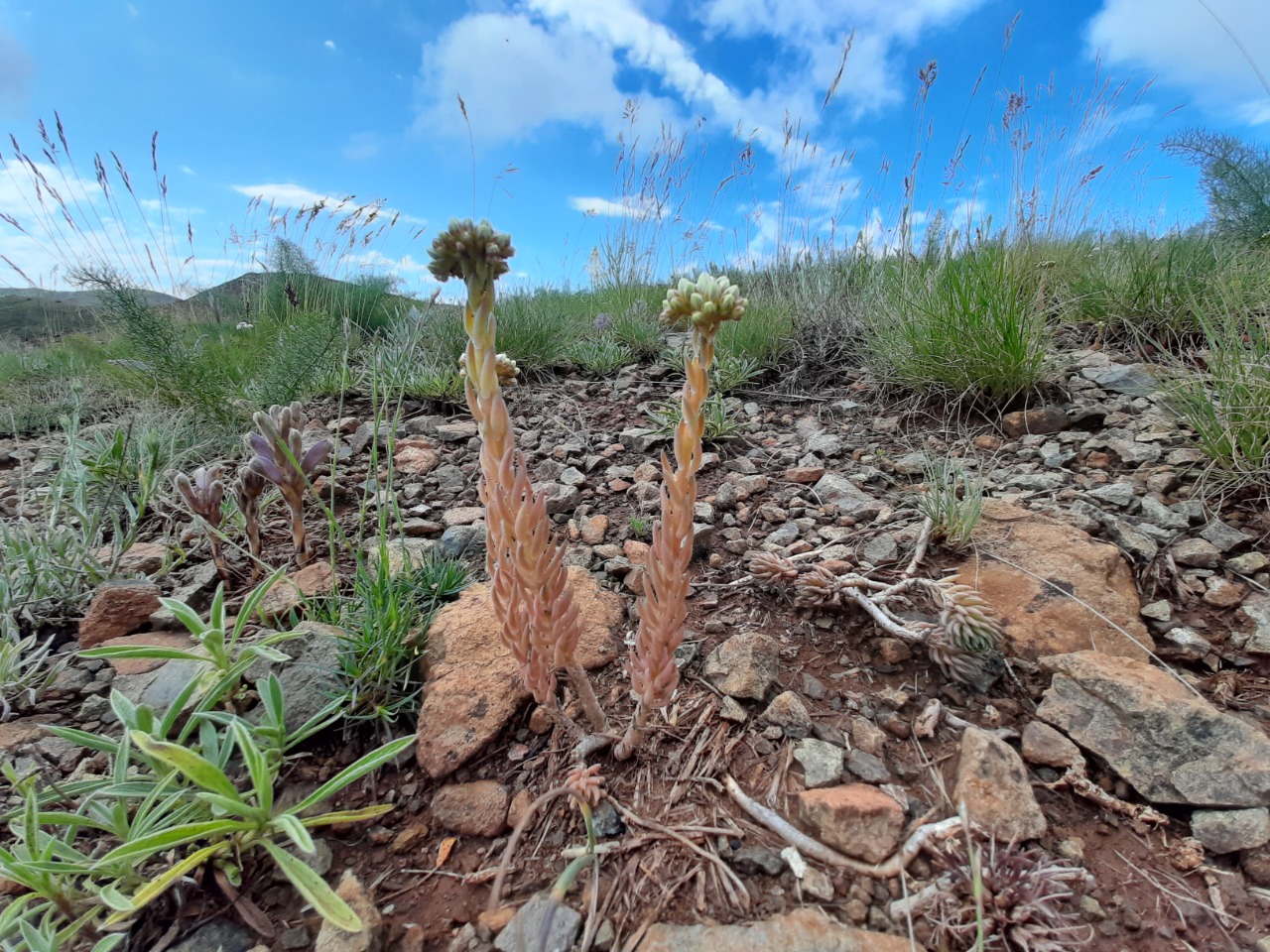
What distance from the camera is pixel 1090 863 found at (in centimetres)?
111

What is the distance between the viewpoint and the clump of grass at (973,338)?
298cm

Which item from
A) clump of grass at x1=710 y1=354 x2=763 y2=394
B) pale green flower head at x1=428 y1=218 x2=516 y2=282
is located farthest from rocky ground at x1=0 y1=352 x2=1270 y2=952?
clump of grass at x1=710 y1=354 x2=763 y2=394

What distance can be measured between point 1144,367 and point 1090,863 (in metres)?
3.06

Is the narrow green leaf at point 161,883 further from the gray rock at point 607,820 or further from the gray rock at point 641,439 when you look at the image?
the gray rock at point 641,439

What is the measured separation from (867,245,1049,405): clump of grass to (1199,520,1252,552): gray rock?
3.96 ft

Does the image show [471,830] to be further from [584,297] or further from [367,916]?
[584,297]

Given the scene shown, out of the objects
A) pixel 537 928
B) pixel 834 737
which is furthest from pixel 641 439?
pixel 537 928

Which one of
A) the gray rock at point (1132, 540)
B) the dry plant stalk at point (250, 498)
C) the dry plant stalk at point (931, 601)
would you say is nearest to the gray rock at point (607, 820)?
the dry plant stalk at point (931, 601)

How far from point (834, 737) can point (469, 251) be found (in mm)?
1279

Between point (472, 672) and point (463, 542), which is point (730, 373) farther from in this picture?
point (472, 672)

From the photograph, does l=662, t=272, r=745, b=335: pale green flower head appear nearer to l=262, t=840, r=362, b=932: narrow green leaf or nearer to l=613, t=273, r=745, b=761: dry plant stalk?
l=613, t=273, r=745, b=761: dry plant stalk

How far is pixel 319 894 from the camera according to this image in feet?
3.17

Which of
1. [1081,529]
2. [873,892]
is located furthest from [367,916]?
[1081,529]

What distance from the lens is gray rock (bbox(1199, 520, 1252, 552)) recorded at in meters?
1.94
